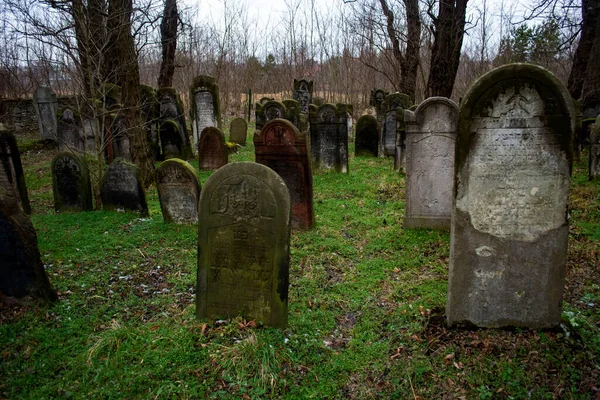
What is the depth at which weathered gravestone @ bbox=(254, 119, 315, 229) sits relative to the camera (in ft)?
22.0

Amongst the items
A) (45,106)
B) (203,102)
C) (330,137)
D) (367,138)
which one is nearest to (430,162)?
(330,137)

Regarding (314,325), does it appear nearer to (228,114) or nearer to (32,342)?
(32,342)

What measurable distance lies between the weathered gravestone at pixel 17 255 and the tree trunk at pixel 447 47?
11511 millimetres

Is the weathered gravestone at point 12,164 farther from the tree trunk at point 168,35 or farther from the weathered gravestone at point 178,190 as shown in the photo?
the tree trunk at point 168,35

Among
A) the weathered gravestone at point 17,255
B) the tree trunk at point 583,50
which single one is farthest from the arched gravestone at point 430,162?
the tree trunk at point 583,50

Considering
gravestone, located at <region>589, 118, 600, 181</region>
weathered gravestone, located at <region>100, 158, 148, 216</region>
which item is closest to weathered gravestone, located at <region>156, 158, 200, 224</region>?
weathered gravestone, located at <region>100, 158, 148, 216</region>

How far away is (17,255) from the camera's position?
4176 millimetres

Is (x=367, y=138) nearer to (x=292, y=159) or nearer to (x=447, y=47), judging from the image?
(x=447, y=47)

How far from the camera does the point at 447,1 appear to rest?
12.4 metres

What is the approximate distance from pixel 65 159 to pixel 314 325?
6.53 m

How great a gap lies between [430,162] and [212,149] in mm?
7319

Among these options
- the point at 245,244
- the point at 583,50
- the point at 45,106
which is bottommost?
the point at 245,244

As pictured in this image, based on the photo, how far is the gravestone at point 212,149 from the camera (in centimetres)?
1169

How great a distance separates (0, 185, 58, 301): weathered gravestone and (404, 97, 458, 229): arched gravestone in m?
5.41
